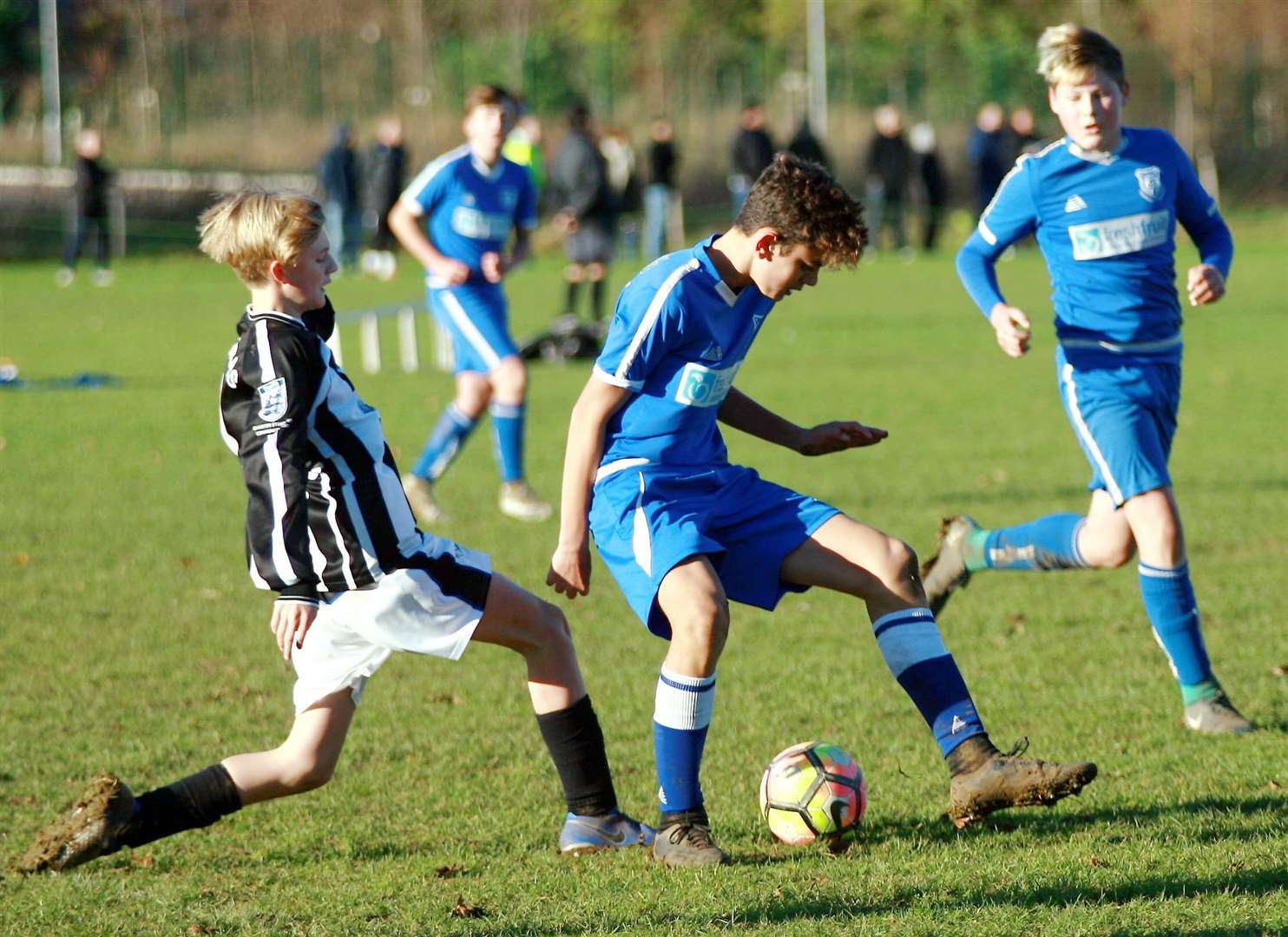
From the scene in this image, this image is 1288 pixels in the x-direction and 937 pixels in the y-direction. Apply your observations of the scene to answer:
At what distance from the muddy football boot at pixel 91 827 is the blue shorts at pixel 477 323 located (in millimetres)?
5114

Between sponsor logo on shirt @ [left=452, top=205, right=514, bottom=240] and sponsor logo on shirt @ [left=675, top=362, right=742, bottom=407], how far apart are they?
524 centimetres

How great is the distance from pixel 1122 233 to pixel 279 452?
288 cm

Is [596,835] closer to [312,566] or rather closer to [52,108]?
[312,566]

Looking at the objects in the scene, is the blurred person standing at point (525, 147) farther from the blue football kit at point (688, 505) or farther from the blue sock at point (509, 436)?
the blue football kit at point (688, 505)

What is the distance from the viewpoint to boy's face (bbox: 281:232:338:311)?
3.78 meters

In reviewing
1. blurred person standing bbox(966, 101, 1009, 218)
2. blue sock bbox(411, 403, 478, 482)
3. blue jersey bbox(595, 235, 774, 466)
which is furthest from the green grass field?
blurred person standing bbox(966, 101, 1009, 218)

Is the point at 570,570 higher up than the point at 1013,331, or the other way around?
the point at 1013,331

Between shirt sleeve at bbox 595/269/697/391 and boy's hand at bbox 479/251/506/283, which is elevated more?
boy's hand at bbox 479/251/506/283

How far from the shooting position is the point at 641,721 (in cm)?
543

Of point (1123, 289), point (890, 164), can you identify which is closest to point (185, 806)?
point (1123, 289)

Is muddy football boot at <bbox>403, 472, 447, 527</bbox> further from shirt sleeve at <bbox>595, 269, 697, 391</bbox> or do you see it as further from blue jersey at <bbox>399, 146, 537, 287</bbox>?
shirt sleeve at <bbox>595, 269, 697, 391</bbox>

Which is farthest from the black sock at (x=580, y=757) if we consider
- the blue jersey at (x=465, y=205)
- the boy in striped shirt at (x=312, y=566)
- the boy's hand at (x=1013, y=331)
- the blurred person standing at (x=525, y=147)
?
the blurred person standing at (x=525, y=147)

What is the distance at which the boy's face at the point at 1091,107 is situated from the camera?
203 inches

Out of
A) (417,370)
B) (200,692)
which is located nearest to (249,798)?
(200,692)
